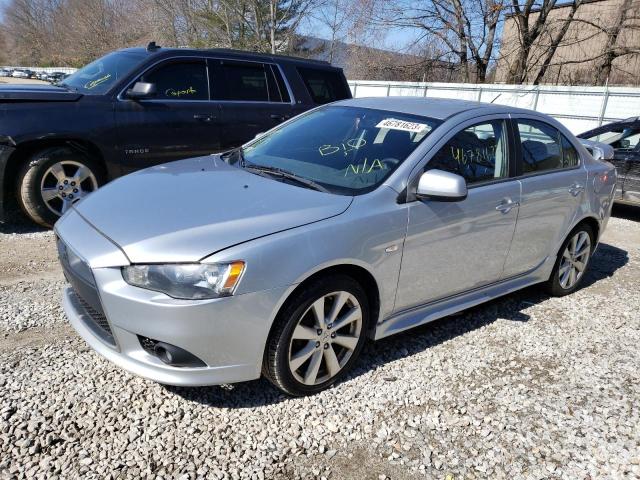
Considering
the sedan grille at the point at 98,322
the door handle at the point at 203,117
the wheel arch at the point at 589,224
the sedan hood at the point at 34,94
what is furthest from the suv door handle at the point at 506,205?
the sedan hood at the point at 34,94

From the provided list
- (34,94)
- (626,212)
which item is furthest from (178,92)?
(626,212)

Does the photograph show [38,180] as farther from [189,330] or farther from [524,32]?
[524,32]

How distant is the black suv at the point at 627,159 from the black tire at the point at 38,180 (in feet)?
22.7

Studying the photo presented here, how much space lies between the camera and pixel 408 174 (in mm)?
3078

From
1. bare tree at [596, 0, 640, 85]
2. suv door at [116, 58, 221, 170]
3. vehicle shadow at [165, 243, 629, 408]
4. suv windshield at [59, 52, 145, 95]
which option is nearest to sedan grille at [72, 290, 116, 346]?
vehicle shadow at [165, 243, 629, 408]

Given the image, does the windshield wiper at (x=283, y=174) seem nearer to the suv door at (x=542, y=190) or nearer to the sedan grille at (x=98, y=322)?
the sedan grille at (x=98, y=322)

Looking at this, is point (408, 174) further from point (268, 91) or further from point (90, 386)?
point (268, 91)

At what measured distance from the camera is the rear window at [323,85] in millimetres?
6844

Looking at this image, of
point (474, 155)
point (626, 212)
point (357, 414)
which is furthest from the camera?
point (626, 212)

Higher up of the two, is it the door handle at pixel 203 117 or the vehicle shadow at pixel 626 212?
the door handle at pixel 203 117

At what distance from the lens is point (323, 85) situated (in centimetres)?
700

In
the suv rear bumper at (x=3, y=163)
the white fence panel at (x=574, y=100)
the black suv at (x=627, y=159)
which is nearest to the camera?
the suv rear bumper at (x=3, y=163)

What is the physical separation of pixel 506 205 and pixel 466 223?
0.44m

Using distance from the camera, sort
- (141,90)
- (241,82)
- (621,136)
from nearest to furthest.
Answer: (141,90) < (241,82) < (621,136)
